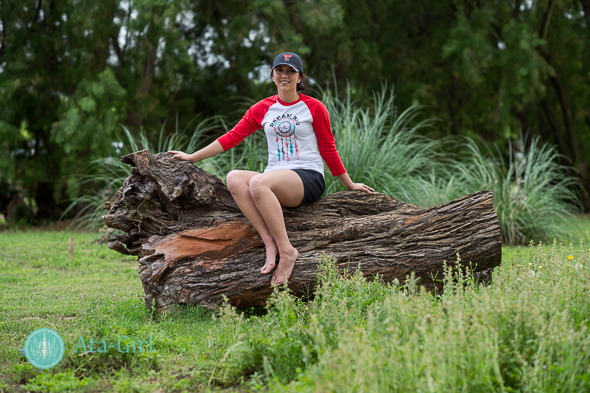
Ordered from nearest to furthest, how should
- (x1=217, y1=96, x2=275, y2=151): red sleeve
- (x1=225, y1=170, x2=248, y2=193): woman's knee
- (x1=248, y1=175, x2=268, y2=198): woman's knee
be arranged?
1. (x1=248, y1=175, x2=268, y2=198): woman's knee
2. (x1=225, y1=170, x2=248, y2=193): woman's knee
3. (x1=217, y1=96, x2=275, y2=151): red sleeve

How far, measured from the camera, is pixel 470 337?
2.30m

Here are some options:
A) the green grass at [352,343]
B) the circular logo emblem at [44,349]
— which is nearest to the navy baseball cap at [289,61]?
the green grass at [352,343]

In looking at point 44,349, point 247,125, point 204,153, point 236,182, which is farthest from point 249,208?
point 44,349

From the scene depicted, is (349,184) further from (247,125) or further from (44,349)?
(44,349)

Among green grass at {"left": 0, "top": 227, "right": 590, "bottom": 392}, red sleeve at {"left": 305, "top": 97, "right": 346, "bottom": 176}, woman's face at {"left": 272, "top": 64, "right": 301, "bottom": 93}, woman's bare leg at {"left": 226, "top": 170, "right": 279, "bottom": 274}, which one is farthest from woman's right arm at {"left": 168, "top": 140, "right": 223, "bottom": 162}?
green grass at {"left": 0, "top": 227, "right": 590, "bottom": 392}

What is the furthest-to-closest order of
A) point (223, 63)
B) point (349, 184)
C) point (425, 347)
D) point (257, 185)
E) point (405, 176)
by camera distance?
1. point (223, 63)
2. point (405, 176)
3. point (349, 184)
4. point (257, 185)
5. point (425, 347)

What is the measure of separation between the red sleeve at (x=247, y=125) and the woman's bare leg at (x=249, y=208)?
44cm

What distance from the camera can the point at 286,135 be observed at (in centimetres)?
414

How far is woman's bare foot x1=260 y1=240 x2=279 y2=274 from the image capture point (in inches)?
155

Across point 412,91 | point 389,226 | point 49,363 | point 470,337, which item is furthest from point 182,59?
point 470,337

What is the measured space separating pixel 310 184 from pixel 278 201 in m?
0.36

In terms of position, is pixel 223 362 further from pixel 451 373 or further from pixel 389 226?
pixel 389 226

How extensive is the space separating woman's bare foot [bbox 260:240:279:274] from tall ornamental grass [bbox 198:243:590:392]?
2.51 ft

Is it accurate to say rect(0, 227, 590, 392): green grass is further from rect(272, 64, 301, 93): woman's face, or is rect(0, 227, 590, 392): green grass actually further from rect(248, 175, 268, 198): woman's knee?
rect(272, 64, 301, 93): woman's face
